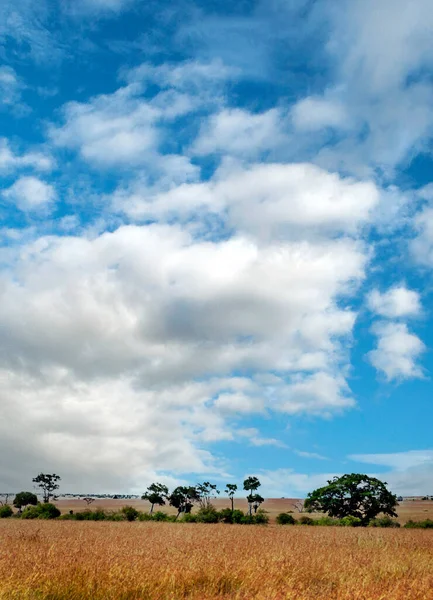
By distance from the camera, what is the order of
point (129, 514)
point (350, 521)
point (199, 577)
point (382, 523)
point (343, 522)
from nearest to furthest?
point (199, 577) → point (343, 522) → point (350, 521) → point (382, 523) → point (129, 514)

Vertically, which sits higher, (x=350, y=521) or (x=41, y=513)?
(x=41, y=513)

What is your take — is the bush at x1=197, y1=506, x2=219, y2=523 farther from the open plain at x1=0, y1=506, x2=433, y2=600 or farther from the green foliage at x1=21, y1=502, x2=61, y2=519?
the open plain at x1=0, y1=506, x2=433, y2=600

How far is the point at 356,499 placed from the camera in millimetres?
64000

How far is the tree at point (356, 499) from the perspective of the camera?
62.8m

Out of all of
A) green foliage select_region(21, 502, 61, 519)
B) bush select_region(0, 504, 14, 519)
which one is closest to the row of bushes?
green foliage select_region(21, 502, 61, 519)

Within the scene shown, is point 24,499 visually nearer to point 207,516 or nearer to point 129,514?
point 129,514

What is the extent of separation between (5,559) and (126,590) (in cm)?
418

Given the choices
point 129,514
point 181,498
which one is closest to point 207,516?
point 129,514

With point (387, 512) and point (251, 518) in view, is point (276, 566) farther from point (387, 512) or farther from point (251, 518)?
point (387, 512)

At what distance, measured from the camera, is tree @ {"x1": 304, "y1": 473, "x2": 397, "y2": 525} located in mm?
62781

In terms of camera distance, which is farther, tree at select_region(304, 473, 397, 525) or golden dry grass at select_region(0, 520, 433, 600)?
tree at select_region(304, 473, 397, 525)

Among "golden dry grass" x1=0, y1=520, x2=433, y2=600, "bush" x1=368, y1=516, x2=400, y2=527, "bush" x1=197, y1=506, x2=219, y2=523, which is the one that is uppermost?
"golden dry grass" x1=0, y1=520, x2=433, y2=600

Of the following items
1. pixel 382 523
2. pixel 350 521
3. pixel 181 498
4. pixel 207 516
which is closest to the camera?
pixel 350 521

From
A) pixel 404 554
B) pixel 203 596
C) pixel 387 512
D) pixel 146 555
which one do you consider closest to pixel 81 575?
pixel 203 596
